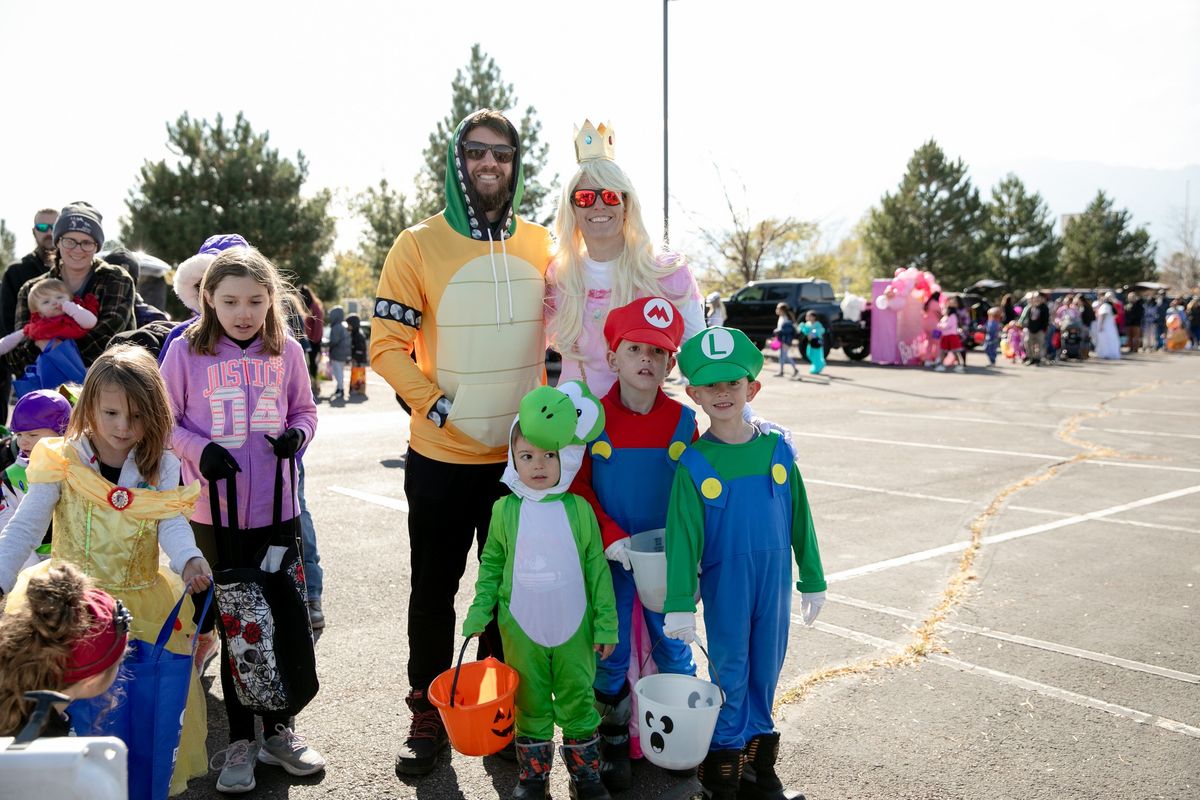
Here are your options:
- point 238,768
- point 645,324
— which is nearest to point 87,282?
point 238,768

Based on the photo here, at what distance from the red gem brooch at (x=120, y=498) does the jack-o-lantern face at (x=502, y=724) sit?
55.4 inches

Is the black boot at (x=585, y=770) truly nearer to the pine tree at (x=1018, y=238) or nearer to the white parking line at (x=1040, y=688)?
the white parking line at (x=1040, y=688)

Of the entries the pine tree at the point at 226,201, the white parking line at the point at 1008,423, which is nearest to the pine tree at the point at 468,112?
the pine tree at the point at 226,201

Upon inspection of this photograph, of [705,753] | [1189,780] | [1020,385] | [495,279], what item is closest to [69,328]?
[495,279]

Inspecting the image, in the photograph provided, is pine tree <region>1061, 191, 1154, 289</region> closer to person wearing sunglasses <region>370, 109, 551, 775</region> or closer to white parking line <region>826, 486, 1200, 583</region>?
white parking line <region>826, 486, 1200, 583</region>

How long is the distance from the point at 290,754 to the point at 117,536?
3.33 feet

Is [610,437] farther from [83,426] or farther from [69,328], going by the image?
[69,328]

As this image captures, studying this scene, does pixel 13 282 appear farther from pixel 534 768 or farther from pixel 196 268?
pixel 534 768

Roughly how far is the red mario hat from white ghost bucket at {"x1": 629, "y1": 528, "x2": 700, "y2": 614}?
2.24 ft

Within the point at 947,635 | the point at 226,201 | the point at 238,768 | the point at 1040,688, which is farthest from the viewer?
the point at 226,201

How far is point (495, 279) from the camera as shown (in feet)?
10.9

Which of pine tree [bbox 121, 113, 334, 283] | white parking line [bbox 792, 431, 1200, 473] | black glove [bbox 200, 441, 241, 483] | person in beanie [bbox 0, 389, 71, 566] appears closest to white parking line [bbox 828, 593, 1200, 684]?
black glove [bbox 200, 441, 241, 483]

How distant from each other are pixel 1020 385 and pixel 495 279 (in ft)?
54.8

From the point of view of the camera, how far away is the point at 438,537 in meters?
3.37
